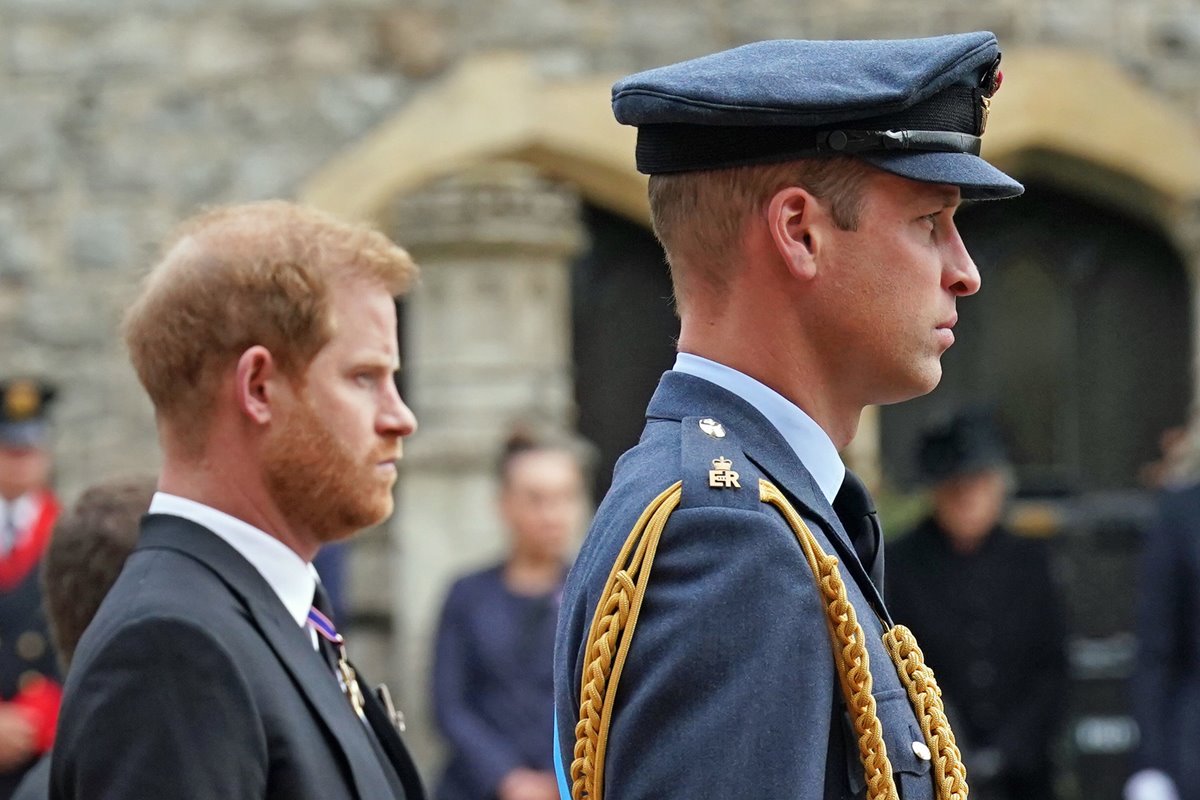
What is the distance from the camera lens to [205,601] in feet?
7.34

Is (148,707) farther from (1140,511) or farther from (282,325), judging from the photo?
(1140,511)

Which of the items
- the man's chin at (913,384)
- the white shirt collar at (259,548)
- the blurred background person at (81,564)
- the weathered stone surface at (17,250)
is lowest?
the weathered stone surface at (17,250)

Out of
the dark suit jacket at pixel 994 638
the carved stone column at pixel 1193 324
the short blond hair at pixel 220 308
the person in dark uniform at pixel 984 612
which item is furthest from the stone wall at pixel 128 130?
the short blond hair at pixel 220 308

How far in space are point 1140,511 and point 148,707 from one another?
17.2ft

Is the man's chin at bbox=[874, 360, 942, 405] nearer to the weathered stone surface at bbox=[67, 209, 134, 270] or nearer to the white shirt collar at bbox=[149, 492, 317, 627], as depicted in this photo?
the white shirt collar at bbox=[149, 492, 317, 627]

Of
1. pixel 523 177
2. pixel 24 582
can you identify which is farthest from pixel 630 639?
pixel 523 177

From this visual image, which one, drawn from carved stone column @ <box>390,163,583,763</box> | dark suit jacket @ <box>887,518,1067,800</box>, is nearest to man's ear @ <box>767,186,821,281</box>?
dark suit jacket @ <box>887,518,1067,800</box>

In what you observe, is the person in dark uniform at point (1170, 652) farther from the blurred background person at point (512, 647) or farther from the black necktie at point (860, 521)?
the black necktie at point (860, 521)

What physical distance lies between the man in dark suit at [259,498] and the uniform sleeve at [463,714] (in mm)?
2233

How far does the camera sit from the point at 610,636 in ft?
5.53

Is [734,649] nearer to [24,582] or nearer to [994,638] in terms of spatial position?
[24,582]

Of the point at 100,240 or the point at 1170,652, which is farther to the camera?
the point at 100,240

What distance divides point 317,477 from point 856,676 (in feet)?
3.12

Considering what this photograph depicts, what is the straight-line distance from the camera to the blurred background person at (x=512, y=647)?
482 centimetres
